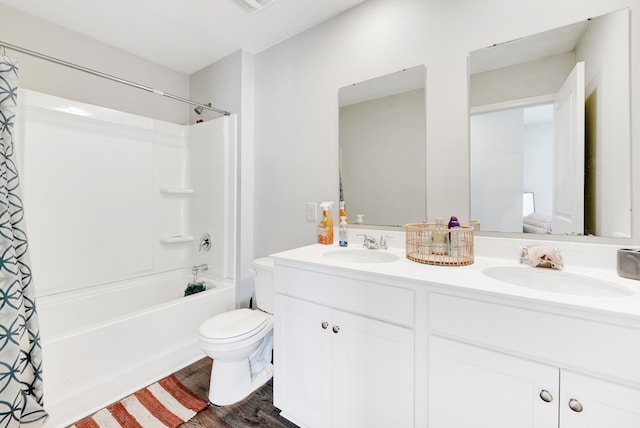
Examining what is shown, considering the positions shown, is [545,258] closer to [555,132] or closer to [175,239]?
[555,132]

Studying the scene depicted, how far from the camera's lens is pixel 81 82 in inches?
81.3

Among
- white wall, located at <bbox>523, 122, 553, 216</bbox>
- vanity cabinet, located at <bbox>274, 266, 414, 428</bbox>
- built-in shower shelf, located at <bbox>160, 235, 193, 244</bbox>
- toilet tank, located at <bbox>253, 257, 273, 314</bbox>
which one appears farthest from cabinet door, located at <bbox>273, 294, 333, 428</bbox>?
built-in shower shelf, located at <bbox>160, 235, 193, 244</bbox>

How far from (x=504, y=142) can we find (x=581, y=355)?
912 mm

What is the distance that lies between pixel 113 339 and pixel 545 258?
2226 millimetres

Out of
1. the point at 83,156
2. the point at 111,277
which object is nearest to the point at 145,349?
the point at 111,277

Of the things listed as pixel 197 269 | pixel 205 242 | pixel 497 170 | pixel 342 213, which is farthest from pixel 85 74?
pixel 497 170

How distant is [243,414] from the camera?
4.76 ft

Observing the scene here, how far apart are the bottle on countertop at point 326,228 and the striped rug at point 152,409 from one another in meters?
1.15

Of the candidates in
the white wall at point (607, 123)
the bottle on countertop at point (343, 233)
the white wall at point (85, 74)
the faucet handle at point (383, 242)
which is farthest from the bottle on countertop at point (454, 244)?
the white wall at point (85, 74)

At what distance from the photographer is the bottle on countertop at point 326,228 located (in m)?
1.69

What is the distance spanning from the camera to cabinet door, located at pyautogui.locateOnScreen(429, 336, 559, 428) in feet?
2.57

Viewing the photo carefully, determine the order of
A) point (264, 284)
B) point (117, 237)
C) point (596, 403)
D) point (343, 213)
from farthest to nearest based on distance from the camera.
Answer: point (117, 237)
point (264, 284)
point (343, 213)
point (596, 403)

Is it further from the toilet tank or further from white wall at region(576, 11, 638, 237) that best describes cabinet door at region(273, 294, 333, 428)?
white wall at region(576, 11, 638, 237)

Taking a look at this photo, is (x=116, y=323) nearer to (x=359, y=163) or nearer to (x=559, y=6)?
(x=359, y=163)
